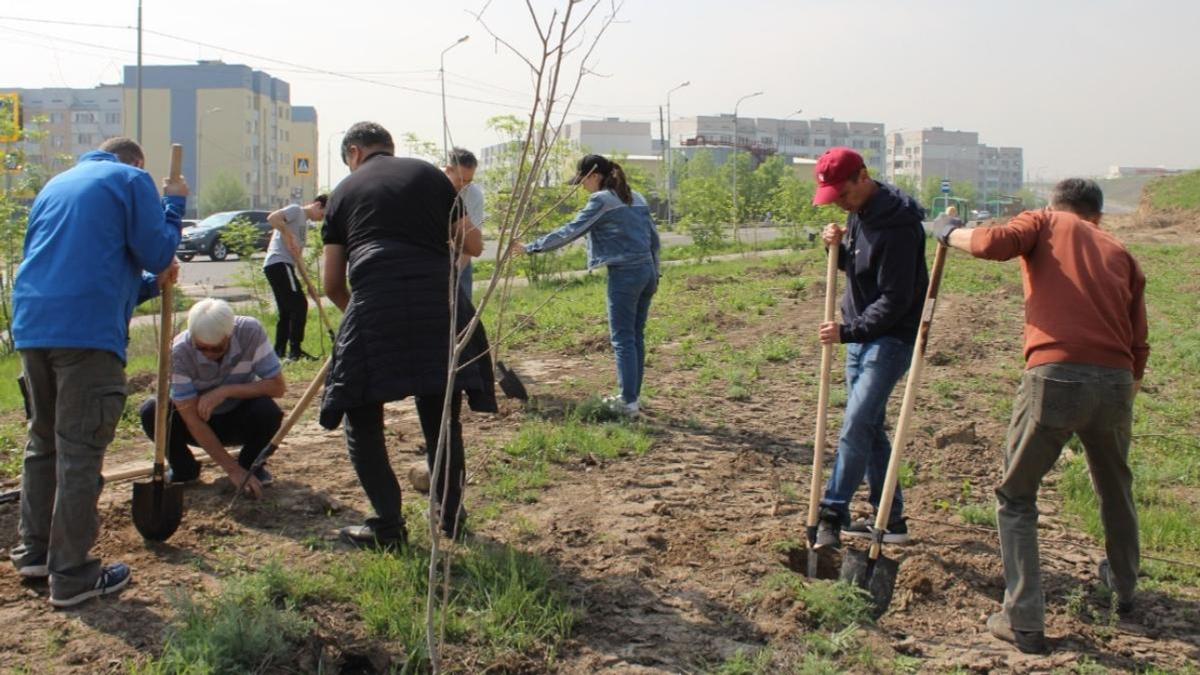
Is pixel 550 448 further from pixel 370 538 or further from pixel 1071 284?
pixel 1071 284

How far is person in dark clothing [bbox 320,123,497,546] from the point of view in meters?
4.07

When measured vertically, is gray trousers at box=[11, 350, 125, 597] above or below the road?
below

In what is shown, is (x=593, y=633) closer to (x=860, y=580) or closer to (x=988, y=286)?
(x=860, y=580)

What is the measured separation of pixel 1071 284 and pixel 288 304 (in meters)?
7.23

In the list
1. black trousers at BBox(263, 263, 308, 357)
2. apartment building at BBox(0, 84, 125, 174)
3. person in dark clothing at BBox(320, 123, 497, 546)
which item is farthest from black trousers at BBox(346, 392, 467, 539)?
apartment building at BBox(0, 84, 125, 174)

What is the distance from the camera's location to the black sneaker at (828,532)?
14.3ft

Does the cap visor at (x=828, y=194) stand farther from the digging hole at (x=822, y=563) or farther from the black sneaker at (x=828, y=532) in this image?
the digging hole at (x=822, y=563)

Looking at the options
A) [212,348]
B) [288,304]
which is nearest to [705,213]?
[288,304]

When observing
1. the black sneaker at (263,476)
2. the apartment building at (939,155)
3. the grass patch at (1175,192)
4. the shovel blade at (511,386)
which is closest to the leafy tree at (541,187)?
the shovel blade at (511,386)

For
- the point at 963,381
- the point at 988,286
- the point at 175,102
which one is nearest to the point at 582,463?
the point at 963,381

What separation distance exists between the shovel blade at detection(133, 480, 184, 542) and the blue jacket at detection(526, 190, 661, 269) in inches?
112

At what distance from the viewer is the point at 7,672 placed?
3.32 m

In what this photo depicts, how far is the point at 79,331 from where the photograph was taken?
372cm

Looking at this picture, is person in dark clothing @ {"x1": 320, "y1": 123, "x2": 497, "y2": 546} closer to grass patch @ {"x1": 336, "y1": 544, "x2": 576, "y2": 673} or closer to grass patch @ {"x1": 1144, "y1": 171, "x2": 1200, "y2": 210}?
grass patch @ {"x1": 336, "y1": 544, "x2": 576, "y2": 673}
